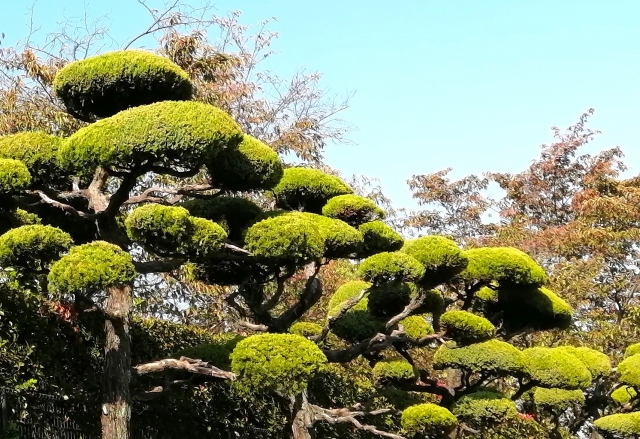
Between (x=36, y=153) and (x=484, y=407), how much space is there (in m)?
5.09

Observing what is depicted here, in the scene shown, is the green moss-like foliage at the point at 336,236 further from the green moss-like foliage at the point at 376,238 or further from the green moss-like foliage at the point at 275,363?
the green moss-like foliage at the point at 275,363

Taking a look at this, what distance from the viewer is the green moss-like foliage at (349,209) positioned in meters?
6.14

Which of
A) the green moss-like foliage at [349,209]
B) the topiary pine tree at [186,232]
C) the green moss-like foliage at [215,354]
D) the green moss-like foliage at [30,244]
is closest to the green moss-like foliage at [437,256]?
the topiary pine tree at [186,232]

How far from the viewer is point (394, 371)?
305 inches

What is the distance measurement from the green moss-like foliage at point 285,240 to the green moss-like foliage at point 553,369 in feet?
13.2

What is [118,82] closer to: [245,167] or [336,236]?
[245,167]

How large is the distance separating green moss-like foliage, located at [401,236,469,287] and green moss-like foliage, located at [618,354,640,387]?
4615mm

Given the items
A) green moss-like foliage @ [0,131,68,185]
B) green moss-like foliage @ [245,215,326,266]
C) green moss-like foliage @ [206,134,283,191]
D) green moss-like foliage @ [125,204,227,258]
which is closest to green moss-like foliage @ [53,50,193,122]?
green moss-like foliage @ [0,131,68,185]

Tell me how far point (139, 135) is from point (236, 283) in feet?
8.40

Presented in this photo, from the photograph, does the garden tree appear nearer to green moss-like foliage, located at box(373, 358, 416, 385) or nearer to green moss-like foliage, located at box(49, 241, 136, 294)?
green moss-like foliage, located at box(373, 358, 416, 385)

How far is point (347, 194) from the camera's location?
21.1ft

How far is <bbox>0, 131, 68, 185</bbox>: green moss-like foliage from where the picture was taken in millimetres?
4734

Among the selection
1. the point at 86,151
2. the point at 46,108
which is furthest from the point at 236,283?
the point at 46,108

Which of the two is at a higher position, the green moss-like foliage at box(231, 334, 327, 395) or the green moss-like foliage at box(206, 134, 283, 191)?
the green moss-like foliage at box(206, 134, 283, 191)
